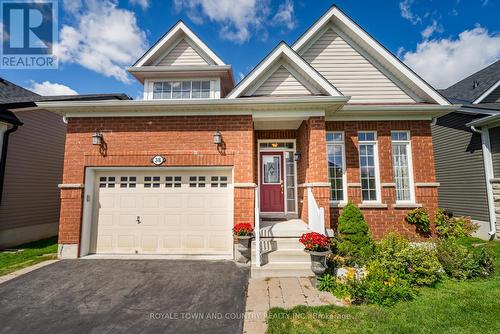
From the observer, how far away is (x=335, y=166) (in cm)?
731

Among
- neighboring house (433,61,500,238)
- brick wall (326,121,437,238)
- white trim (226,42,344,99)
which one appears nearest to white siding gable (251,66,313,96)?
white trim (226,42,344,99)

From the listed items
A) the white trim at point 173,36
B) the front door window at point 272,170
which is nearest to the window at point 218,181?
the front door window at point 272,170

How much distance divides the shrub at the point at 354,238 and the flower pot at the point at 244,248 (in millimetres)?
2202

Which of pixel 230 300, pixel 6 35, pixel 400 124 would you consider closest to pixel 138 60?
pixel 6 35

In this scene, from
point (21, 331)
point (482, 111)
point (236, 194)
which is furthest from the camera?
point (482, 111)

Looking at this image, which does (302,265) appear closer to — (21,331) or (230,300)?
(230,300)

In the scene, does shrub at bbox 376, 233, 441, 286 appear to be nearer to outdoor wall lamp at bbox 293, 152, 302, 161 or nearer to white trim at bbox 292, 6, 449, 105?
outdoor wall lamp at bbox 293, 152, 302, 161

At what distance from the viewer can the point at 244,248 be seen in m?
5.65

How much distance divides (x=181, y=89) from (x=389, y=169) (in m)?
7.90

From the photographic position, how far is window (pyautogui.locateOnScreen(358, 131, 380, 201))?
7.26 metres

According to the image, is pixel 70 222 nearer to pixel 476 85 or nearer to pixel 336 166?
pixel 336 166

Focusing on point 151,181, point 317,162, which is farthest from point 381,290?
point 151,181

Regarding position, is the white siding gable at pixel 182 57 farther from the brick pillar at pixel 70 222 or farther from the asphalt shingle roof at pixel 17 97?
the brick pillar at pixel 70 222

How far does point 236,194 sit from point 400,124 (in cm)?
579
